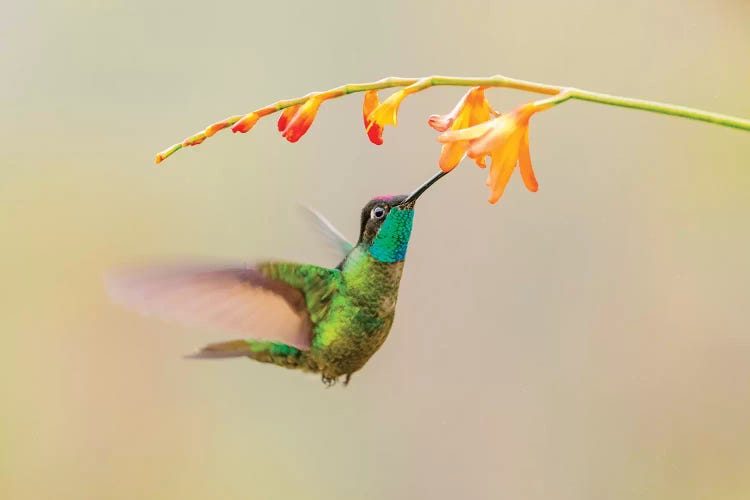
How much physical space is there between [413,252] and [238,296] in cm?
99

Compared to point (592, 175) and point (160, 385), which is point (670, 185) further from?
point (160, 385)

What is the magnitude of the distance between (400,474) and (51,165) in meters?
1.08

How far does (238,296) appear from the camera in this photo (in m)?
0.88

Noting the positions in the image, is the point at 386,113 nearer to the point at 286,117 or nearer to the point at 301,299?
the point at 286,117

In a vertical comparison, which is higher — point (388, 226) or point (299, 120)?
point (299, 120)

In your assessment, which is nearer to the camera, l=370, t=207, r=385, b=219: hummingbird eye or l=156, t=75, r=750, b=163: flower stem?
l=156, t=75, r=750, b=163: flower stem

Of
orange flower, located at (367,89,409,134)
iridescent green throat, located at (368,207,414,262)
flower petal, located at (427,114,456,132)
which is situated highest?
orange flower, located at (367,89,409,134)

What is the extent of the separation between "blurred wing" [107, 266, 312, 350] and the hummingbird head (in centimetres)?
12

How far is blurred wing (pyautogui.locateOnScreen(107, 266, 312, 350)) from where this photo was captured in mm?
784

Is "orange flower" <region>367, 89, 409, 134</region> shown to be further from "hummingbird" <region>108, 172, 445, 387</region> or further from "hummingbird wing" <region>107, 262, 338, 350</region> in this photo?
"hummingbird wing" <region>107, 262, 338, 350</region>

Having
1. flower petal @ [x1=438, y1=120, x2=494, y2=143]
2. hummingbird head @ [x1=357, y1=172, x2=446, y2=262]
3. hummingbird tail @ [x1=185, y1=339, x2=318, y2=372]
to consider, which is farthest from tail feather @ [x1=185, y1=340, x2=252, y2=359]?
flower petal @ [x1=438, y1=120, x2=494, y2=143]

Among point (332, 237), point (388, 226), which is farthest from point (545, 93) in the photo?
point (332, 237)

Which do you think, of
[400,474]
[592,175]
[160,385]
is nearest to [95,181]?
[160,385]

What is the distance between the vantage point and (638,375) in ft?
6.22
